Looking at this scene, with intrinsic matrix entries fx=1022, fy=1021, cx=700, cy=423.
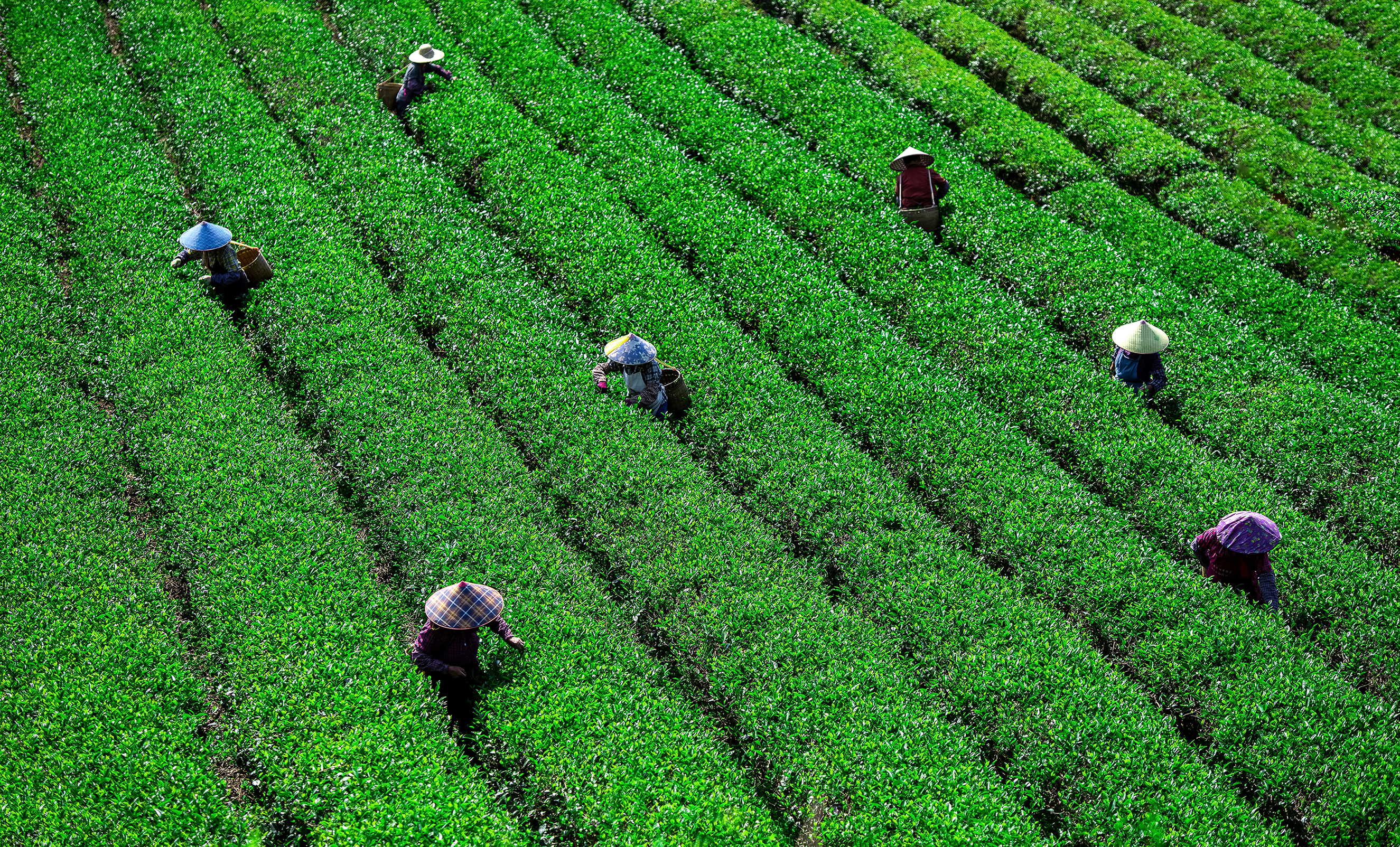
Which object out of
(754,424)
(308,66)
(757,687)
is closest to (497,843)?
(757,687)

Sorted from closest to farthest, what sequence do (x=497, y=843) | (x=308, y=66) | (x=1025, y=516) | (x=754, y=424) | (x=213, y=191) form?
(x=497, y=843) → (x=1025, y=516) → (x=754, y=424) → (x=213, y=191) → (x=308, y=66)

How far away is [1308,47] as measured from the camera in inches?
1064

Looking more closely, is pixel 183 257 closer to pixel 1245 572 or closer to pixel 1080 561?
pixel 1080 561

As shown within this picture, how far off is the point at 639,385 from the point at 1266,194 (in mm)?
15334

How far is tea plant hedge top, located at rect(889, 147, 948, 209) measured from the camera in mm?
21083

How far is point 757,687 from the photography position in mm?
12344

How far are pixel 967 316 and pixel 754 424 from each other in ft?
17.2

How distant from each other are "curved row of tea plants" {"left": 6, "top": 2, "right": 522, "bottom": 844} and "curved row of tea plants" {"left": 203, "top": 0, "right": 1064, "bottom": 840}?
3051mm

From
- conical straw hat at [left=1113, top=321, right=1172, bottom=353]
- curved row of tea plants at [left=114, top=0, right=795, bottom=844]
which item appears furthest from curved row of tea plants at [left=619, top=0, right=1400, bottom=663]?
curved row of tea plants at [left=114, top=0, right=795, bottom=844]

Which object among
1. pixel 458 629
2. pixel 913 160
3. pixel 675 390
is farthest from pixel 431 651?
pixel 913 160

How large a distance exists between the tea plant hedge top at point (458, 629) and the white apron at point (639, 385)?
15.7 feet

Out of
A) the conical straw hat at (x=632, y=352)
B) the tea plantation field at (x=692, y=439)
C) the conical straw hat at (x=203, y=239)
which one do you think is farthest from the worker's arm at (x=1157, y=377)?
the conical straw hat at (x=203, y=239)

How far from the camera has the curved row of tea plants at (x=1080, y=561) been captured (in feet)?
41.9

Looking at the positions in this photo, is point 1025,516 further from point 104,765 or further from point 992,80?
point 992,80
